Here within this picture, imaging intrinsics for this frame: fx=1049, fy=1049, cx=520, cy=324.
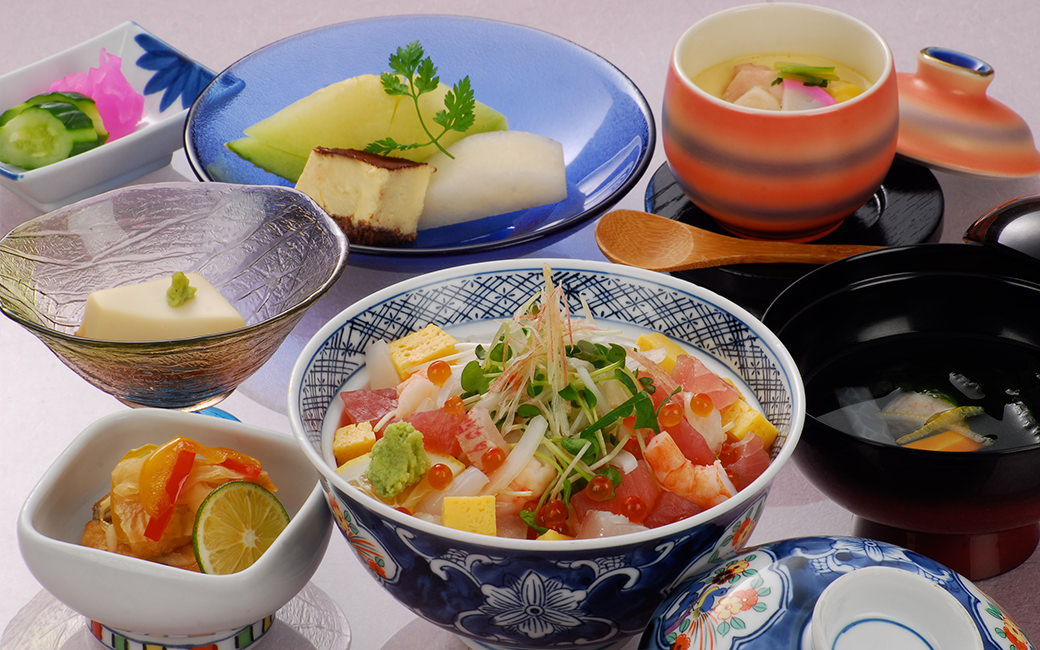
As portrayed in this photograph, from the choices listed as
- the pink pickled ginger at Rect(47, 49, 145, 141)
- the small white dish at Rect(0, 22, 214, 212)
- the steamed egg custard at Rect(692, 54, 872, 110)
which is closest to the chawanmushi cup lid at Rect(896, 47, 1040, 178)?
the steamed egg custard at Rect(692, 54, 872, 110)

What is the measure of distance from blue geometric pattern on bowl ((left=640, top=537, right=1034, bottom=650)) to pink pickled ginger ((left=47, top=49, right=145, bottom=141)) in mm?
1340

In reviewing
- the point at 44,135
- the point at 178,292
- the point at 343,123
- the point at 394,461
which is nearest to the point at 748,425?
the point at 394,461

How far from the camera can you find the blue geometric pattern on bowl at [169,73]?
5.93 ft

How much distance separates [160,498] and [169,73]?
1100 millimetres

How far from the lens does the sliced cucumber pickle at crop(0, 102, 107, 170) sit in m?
1.61

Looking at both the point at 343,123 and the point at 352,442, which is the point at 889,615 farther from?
the point at 343,123

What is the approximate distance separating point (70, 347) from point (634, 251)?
67 centimetres

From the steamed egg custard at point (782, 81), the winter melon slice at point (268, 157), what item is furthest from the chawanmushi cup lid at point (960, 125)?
the winter melon slice at point (268, 157)

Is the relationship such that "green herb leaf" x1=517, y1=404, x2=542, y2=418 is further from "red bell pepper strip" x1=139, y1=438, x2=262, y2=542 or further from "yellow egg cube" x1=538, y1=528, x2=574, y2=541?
"red bell pepper strip" x1=139, y1=438, x2=262, y2=542

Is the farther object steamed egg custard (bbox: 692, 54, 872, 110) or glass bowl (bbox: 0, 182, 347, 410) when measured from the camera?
steamed egg custard (bbox: 692, 54, 872, 110)

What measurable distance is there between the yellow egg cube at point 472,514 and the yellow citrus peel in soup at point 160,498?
0.26m

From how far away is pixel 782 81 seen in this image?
1367 mm

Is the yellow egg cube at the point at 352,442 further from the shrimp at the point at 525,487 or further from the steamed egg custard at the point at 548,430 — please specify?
the shrimp at the point at 525,487

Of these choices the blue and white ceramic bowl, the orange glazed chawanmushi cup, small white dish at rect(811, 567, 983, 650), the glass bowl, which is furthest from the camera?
the orange glazed chawanmushi cup
